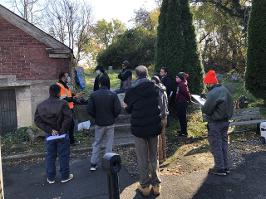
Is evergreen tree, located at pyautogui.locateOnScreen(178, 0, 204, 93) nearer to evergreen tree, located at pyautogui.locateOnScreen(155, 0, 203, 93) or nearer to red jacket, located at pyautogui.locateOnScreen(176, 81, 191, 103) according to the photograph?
evergreen tree, located at pyautogui.locateOnScreen(155, 0, 203, 93)

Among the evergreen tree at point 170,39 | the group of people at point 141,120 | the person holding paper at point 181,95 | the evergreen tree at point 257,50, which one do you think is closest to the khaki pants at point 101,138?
the group of people at point 141,120

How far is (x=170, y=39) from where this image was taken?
11859mm

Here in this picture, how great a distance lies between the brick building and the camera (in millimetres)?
10320

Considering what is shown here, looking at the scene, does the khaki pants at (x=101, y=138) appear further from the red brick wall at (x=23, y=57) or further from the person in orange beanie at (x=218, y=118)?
the red brick wall at (x=23, y=57)

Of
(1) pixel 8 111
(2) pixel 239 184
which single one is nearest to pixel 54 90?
(2) pixel 239 184

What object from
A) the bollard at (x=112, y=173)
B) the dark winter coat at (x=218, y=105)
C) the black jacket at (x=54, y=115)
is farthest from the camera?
the dark winter coat at (x=218, y=105)

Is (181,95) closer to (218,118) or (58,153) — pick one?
(218,118)

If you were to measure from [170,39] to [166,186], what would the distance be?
627cm

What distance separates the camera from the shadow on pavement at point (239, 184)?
20.1ft

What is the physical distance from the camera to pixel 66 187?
22.3ft

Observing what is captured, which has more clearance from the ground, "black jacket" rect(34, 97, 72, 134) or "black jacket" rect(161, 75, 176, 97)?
"black jacket" rect(161, 75, 176, 97)

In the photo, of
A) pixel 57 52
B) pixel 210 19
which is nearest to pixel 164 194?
pixel 57 52

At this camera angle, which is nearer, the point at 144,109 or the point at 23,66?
the point at 144,109

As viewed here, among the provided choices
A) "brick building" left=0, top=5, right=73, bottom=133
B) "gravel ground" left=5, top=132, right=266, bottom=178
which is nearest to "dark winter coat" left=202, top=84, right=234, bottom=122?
"gravel ground" left=5, top=132, right=266, bottom=178
